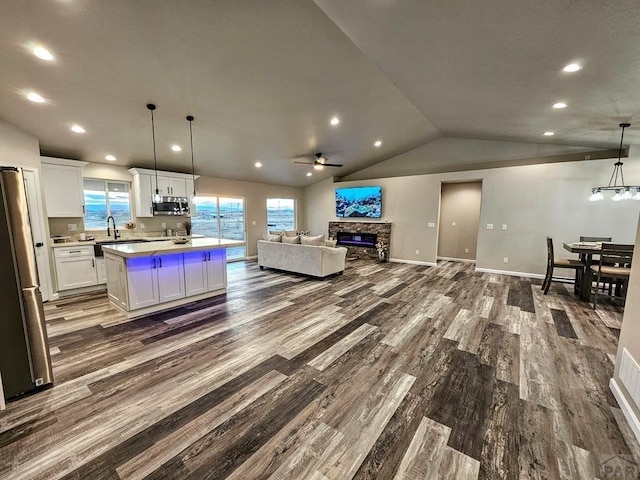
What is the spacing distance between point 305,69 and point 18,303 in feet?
12.4

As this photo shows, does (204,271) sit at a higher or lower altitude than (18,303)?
lower

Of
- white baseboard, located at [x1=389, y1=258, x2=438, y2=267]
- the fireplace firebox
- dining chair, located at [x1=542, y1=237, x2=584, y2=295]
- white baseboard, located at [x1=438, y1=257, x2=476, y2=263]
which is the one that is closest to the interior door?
Answer: the fireplace firebox

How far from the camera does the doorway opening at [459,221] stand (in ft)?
26.0

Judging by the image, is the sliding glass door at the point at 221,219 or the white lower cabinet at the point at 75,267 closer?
the white lower cabinet at the point at 75,267

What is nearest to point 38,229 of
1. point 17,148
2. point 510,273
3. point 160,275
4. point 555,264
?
point 17,148

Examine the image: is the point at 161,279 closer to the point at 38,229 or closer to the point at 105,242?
the point at 105,242

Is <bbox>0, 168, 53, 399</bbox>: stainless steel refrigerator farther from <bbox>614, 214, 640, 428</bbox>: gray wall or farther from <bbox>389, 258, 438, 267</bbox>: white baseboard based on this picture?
<bbox>389, 258, 438, 267</bbox>: white baseboard

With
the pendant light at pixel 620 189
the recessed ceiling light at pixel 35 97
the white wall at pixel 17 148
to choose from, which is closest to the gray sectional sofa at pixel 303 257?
the white wall at pixel 17 148

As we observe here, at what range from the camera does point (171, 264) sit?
3990 millimetres

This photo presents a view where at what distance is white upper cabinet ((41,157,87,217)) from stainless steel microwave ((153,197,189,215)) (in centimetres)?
126

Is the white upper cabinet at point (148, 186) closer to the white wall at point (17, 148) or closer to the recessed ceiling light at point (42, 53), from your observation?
the white wall at point (17, 148)

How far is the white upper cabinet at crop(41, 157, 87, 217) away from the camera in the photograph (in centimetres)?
450

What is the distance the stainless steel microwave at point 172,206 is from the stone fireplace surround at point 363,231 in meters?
4.75

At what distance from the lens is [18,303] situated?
211 centimetres
